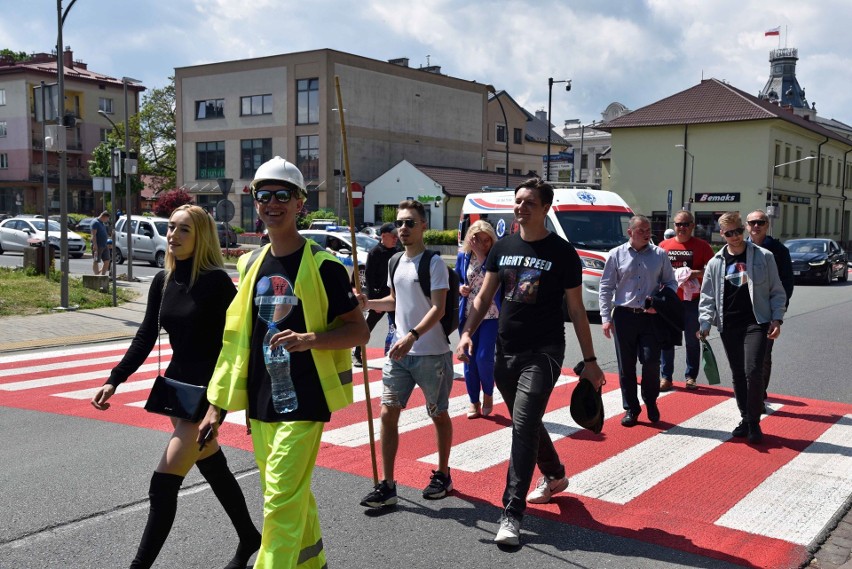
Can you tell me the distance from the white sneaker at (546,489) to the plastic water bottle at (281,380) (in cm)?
231

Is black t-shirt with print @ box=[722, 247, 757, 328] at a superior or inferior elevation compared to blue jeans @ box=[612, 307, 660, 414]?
superior

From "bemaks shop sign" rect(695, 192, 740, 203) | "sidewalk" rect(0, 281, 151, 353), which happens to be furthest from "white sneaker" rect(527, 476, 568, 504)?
"bemaks shop sign" rect(695, 192, 740, 203)

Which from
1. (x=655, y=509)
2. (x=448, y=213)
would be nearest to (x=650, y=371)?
(x=655, y=509)

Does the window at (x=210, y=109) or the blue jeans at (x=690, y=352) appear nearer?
the blue jeans at (x=690, y=352)

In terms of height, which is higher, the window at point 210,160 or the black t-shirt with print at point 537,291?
the window at point 210,160

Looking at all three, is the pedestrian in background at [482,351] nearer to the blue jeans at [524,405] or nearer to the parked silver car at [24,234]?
the blue jeans at [524,405]

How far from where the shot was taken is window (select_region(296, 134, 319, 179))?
55062 millimetres

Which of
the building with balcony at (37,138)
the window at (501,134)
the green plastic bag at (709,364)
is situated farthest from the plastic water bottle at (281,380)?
the building with balcony at (37,138)

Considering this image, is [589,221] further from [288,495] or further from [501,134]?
[501,134]

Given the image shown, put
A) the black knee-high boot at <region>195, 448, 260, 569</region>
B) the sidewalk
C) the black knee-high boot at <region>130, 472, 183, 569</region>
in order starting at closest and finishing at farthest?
the black knee-high boot at <region>130, 472, 183, 569</region> < the black knee-high boot at <region>195, 448, 260, 569</region> < the sidewalk

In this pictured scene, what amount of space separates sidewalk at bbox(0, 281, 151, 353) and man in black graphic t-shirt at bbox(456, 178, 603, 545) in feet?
31.2

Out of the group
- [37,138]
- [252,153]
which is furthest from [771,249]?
[37,138]

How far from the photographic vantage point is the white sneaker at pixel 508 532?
4.40 meters

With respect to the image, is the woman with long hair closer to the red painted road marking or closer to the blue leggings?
the red painted road marking
